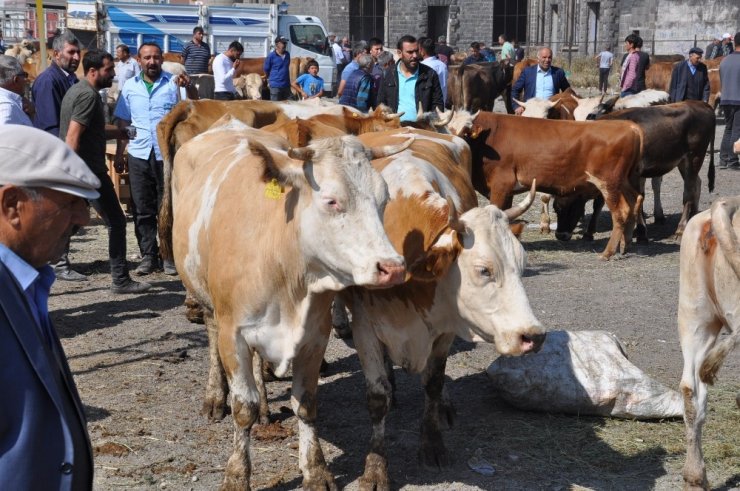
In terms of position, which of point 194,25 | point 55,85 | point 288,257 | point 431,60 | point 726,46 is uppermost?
point 194,25

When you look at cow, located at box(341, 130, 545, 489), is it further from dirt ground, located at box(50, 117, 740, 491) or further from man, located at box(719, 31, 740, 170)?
man, located at box(719, 31, 740, 170)

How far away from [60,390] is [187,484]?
2.64 metres

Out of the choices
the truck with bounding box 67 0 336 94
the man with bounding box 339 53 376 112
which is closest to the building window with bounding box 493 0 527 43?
the truck with bounding box 67 0 336 94

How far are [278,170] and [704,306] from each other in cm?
218

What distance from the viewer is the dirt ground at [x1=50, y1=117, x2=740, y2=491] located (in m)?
5.09

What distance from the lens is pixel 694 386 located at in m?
4.93

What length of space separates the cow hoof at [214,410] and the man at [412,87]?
208 inches

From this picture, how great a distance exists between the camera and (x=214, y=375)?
19.5 feet

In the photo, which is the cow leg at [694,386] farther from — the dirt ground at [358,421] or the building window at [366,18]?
the building window at [366,18]

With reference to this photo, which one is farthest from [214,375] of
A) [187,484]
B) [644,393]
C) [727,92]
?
[727,92]

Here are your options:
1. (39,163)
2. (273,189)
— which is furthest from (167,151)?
(39,163)

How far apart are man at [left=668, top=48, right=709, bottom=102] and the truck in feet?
43.4

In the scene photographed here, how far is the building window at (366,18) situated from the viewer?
159ft

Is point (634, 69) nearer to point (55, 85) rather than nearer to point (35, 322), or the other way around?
point (55, 85)
